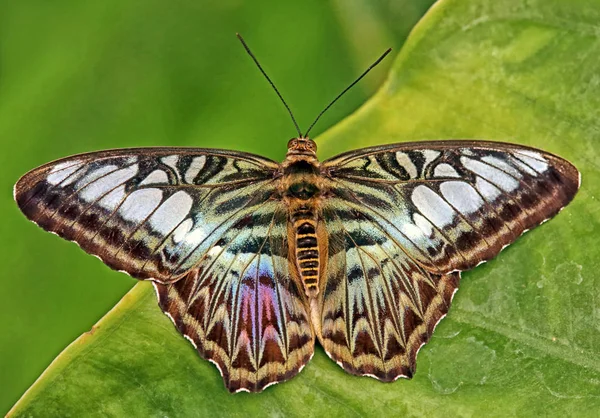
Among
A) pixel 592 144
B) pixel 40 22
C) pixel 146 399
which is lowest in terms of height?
pixel 146 399

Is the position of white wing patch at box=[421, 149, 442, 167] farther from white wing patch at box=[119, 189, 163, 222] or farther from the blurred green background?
white wing patch at box=[119, 189, 163, 222]

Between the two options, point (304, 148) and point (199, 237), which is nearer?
point (199, 237)

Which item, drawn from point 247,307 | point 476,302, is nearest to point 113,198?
point 247,307

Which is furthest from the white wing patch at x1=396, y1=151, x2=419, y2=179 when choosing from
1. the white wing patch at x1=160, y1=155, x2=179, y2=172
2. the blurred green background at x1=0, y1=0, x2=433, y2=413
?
the white wing patch at x1=160, y1=155, x2=179, y2=172

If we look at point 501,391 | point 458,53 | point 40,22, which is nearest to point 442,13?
point 458,53

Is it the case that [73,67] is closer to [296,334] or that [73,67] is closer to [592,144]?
[296,334]

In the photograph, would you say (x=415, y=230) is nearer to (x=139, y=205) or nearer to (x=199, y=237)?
(x=199, y=237)

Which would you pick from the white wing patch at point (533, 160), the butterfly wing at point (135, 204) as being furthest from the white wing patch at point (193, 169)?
the white wing patch at point (533, 160)
